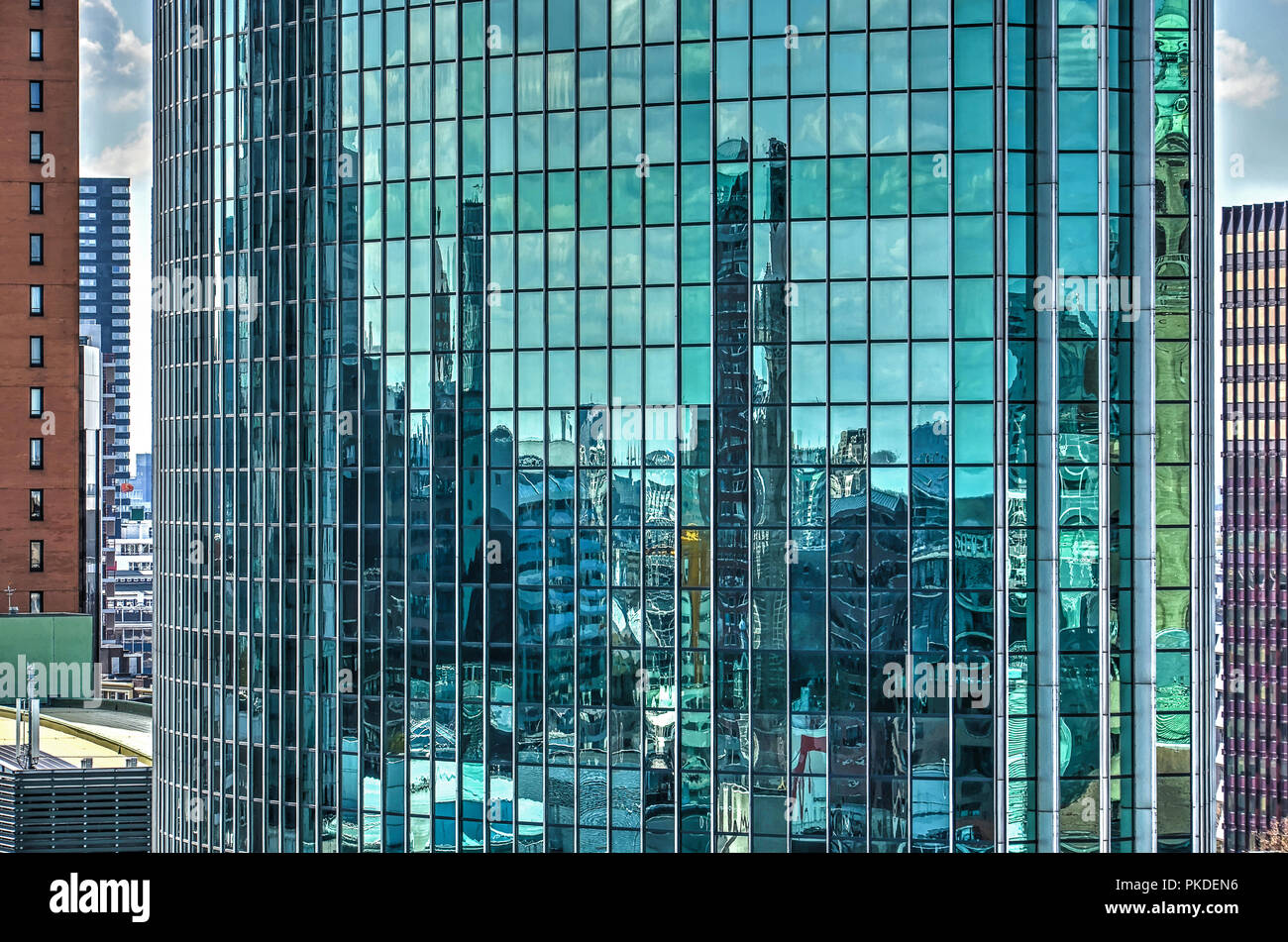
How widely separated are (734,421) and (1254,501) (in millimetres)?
111071

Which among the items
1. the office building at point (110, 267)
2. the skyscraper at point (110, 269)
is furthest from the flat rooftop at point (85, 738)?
the office building at point (110, 267)

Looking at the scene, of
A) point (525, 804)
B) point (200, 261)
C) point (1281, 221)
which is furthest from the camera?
point (1281, 221)

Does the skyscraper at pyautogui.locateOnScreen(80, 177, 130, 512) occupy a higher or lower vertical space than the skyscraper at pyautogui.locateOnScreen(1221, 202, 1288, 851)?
higher

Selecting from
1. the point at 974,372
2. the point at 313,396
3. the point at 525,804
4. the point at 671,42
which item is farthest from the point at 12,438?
the point at 974,372

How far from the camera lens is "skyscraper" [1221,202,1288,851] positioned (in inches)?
5128

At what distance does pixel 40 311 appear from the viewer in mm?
71875

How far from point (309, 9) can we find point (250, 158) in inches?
218

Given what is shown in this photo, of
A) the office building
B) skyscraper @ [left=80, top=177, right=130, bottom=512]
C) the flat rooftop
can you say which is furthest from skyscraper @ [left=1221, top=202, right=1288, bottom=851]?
the office building

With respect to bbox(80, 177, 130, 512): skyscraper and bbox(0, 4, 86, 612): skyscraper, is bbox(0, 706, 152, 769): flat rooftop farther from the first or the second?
bbox(80, 177, 130, 512): skyscraper

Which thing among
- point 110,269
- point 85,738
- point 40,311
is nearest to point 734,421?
point 85,738

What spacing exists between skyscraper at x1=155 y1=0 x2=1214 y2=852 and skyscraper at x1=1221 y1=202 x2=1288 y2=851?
4061 inches

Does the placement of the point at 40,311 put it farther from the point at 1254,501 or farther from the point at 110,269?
the point at 1254,501
